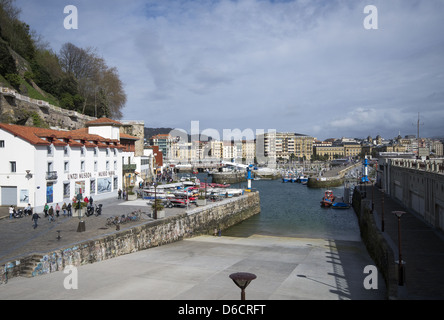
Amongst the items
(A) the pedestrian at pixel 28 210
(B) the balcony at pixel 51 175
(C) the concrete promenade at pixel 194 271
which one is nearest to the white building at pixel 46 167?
(B) the balcony at pixel 51 175

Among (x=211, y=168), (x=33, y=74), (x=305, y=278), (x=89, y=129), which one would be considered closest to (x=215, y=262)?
(x=305, y=278)

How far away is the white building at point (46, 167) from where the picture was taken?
30.0m

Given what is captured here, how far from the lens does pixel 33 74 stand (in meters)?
63.8

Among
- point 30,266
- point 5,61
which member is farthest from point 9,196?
point 5,61

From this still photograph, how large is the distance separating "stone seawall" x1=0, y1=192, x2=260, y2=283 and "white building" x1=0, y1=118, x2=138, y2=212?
1136 cm

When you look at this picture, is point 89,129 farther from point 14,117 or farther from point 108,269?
point 108,269

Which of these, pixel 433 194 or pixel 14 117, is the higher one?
pixel 14 117

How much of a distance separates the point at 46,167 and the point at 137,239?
13.0 m

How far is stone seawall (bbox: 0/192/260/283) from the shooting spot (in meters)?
17.6

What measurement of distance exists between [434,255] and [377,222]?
9.69 metres
